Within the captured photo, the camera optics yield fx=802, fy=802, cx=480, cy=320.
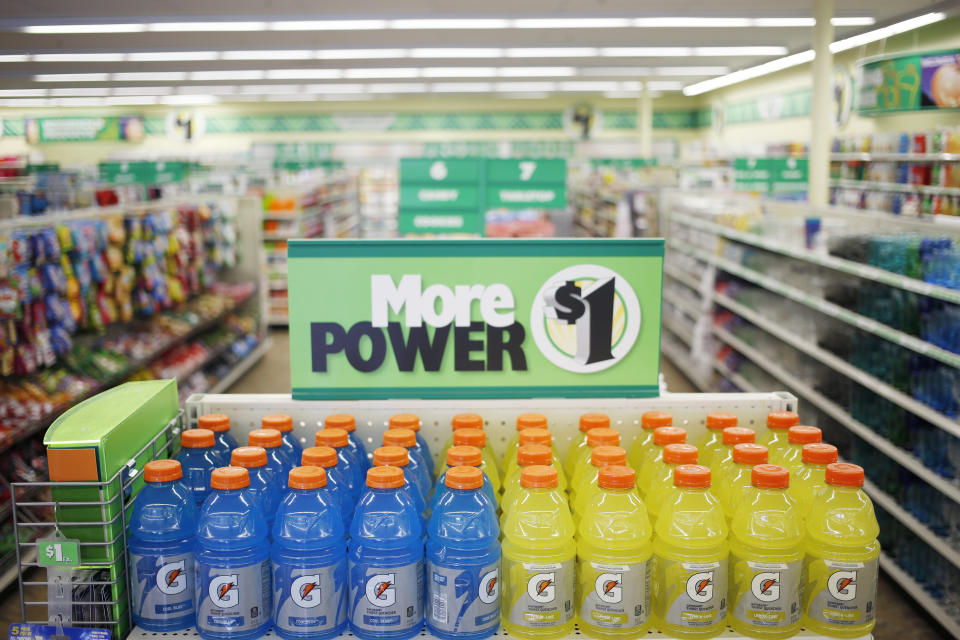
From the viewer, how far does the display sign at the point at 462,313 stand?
Answer: 7.36 feet

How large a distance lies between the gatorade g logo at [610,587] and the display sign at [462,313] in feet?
2.47

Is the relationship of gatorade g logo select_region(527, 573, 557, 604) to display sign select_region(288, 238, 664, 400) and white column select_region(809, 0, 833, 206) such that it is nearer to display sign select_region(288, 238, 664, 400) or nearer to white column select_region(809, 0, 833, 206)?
display sign select_region(288, 238, 664, 400)

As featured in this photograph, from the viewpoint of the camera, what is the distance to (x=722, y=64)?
49.6 ft

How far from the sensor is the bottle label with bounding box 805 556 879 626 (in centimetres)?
165

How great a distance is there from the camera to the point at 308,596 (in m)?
1.61

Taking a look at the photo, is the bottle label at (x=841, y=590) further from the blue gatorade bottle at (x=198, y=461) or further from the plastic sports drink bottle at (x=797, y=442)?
the blue gatorade bottle at (x=198, y=461)

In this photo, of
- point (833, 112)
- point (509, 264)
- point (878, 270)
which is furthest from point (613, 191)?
point (509, 264)

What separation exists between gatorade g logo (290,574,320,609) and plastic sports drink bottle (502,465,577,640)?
0.38 meters

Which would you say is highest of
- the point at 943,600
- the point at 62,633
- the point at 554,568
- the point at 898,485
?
the point at 554,568

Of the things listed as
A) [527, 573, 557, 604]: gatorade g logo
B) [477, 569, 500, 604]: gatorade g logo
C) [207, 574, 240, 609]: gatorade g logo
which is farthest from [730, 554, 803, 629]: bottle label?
[207, 574, 240, 609]: gatorade g logo

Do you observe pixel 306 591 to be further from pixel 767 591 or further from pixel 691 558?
pixel 767 591

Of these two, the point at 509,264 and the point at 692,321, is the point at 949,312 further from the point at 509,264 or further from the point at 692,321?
the point at 692,321

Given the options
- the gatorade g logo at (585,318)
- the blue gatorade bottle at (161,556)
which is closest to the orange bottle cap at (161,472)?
the blue gatorade bottle at (161,556)

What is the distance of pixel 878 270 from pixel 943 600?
1803 millimetres
